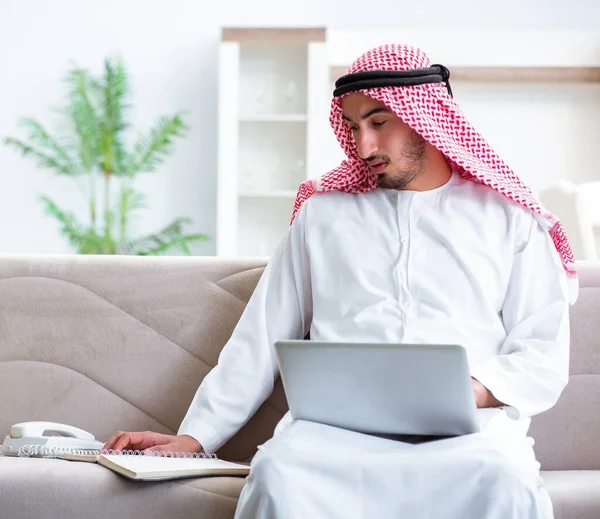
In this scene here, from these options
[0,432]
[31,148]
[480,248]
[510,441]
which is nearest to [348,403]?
[510,441]

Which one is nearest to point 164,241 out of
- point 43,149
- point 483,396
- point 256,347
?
point 43,149

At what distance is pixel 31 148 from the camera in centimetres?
665

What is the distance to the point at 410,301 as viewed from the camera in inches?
83.5

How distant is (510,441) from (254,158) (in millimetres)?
5119

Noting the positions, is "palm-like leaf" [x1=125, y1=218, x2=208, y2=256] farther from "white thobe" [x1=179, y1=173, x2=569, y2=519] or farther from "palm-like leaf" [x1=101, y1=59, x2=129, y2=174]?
"white thobe" [x1=179, y1=173, x2=569, y2=519]

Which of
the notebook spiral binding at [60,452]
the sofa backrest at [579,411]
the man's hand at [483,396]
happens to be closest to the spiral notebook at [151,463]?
the notebook spiral binding at [60,452]

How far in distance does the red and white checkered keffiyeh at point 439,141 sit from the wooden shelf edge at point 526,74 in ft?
14.0

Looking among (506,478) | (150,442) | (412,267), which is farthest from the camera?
(412,267)

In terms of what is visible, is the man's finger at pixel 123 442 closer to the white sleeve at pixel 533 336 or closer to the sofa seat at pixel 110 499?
the sofa seat at pixel 110 499

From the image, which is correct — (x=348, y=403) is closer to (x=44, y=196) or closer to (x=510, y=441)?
(x=510, y=441)

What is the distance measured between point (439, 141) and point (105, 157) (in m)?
4.84

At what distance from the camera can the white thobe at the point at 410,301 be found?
6.44 ft

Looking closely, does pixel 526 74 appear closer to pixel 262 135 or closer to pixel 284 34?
pixel 284 34

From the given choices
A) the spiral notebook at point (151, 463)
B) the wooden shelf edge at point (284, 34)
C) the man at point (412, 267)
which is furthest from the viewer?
the wooden shelf edge at point (284, 34)
